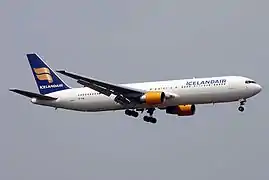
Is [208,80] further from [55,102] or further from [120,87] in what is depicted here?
[55,102]

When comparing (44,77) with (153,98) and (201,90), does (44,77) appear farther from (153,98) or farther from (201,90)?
(201,90)

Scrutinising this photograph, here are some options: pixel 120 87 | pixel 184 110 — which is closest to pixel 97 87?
pixel 120 87

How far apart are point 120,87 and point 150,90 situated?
10.1 ft

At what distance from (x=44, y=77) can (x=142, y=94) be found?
45.7 feet

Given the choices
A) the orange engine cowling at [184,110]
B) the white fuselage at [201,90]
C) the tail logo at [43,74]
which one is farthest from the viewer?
the tail logo at [43,74]

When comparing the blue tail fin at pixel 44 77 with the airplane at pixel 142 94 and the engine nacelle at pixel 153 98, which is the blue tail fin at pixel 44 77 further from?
the engine nacelle at pixel 153 98

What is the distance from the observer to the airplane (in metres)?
112

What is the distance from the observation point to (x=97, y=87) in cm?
11462

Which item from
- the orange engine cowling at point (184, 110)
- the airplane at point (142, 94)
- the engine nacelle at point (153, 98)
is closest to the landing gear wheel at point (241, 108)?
the airplane at point (142, 94)

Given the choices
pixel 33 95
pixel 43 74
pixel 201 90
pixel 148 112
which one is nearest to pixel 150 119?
pixel 148 112

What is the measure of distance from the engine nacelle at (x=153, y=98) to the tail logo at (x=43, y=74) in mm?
13598

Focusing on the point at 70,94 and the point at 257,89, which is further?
the point at 70,94

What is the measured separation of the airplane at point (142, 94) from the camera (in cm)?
11150

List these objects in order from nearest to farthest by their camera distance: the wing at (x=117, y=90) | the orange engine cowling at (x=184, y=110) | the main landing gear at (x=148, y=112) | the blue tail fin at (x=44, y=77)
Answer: the wing at (x=117, y=90), the main landing gear at (x=148, y=112), the orange engine cowling at (x=184, y=110), the blue tail fin at (x=44, y=77)
